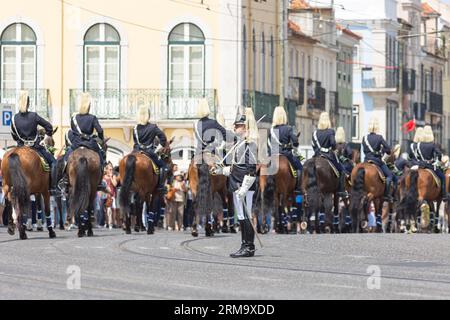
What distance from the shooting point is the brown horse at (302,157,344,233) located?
37.2 m

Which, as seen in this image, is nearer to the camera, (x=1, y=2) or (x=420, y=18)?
(x=1, y=2)

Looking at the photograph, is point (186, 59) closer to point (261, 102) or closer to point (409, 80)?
point (261, 102)

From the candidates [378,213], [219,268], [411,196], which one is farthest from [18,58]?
[219,268]

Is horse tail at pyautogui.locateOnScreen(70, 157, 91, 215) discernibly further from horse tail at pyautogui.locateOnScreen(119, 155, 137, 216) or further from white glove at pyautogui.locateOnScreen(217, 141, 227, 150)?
horse tail at pyautogui.locateOnScreen(119, 155, 137, 216)

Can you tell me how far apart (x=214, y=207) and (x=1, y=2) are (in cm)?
2613

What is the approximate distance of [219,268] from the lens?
22.6m

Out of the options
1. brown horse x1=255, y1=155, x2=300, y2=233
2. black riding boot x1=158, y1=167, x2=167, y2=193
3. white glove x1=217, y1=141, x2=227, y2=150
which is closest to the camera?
white glove x1=217, y1=141, x2=227, y2=150

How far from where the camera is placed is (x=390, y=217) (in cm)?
4303

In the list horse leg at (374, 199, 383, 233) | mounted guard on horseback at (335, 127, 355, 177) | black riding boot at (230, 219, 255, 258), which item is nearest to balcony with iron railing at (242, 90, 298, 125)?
mounted guard on horseback at (335, 127, 355, 177)

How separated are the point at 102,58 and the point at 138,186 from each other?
24403 millimetres

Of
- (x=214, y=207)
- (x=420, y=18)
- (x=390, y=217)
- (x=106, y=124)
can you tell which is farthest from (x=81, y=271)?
(x=420, y=18)

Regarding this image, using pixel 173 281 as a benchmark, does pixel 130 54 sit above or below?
above

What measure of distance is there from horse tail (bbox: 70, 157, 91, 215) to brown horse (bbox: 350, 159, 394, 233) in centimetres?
913

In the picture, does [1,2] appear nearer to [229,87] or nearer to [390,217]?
[229,87]
